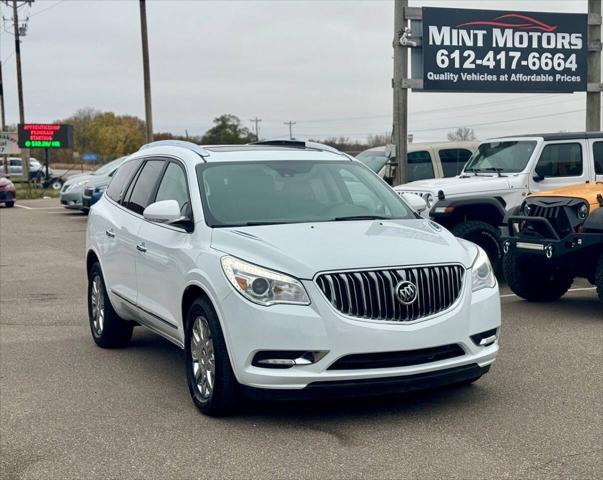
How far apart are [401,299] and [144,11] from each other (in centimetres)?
2923

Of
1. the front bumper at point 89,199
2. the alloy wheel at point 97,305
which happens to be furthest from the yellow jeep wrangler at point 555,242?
the front bumper at point 89,199

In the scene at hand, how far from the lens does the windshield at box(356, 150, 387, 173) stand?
18109 mm

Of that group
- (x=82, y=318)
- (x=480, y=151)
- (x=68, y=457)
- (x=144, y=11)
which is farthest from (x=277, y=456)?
(x=144, y=11)

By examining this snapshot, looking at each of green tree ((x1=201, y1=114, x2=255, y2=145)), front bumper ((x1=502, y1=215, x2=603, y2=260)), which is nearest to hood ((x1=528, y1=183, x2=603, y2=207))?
front bumper ((x1=502, y1=215, x2=603, y2=260))

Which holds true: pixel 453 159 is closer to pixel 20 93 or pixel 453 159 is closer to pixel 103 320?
pixel 103 320

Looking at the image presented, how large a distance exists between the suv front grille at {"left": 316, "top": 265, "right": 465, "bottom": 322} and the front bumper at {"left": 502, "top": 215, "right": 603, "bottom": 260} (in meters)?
3.94

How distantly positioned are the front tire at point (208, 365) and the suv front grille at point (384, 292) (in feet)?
2.56

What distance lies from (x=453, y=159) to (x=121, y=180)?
30.3 ft

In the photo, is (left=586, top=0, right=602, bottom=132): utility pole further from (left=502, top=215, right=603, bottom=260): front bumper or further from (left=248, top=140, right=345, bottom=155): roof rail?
(left=248, top=140, right=345, bottom=155): roof rail

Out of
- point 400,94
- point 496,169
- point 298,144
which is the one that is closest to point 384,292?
point 298,144

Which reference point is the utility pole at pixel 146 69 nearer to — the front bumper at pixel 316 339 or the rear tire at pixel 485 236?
the rear tire at pixel 485 236

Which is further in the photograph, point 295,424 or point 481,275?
point 481,275

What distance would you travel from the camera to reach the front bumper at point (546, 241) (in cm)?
915

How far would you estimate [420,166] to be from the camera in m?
16.9
